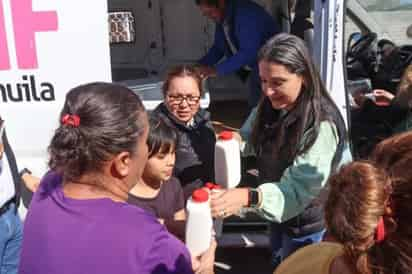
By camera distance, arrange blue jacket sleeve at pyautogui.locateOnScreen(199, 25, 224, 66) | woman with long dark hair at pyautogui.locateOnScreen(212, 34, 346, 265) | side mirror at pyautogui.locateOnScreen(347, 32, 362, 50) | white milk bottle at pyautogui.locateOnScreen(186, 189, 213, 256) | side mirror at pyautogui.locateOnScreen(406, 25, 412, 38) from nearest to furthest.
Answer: white milk bottle at pyautogui.locateOnScreen(186, 189, 213, 256)
woman with long dark hair at pyautogui.locateOnScreen(212, 34, 346, 265)
blue jacket sleeve at pyautogui.locateOnScreen(199, 25, 224, 66)
side mirror at pyautogui.locateOnScreen(347, 32, 362, 50)
side mirror at pyautogui.locateOnScreen(406, 25, 412, 38)

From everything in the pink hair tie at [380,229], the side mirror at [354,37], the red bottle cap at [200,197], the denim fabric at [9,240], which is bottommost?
the denim fabric at [9,240]

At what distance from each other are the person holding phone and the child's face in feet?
2.27

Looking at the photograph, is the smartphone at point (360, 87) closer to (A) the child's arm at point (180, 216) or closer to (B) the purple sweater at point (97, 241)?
(A) the child's arm at point (180, 216)

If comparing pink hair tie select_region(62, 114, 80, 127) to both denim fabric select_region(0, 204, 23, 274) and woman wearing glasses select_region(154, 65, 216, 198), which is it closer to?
woman wearing glasses select_region(154, 65, 216, 198)

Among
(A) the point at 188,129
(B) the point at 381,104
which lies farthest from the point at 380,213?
(B) the point at 381,104

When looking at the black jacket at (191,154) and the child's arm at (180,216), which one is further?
the black jacket at (191,154)

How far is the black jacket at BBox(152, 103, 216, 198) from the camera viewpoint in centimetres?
235

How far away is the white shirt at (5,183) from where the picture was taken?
226 cm

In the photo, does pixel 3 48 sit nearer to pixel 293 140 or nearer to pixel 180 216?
pixel 180 216

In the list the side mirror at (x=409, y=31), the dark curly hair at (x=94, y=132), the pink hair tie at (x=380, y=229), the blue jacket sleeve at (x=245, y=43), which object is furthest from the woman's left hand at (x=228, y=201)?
the side mirror at (x=409, y=31)

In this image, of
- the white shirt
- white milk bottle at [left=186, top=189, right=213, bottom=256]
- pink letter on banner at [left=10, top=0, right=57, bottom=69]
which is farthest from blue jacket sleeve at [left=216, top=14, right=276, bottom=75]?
white milk bottle at [left=186, top=189, right=213, bottom=256]

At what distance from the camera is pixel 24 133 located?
2623 mm

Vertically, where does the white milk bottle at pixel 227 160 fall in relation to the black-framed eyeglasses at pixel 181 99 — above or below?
below

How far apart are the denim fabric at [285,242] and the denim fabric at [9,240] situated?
3.83ft
